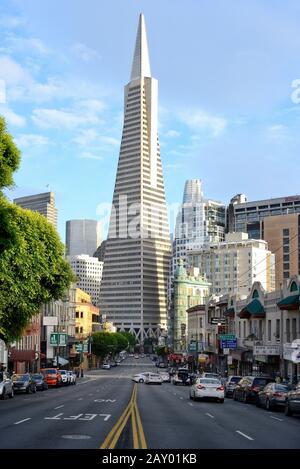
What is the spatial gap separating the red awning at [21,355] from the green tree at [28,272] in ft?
114

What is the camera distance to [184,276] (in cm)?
16950

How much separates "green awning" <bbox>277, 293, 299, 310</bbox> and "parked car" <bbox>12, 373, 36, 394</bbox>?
19984 millimetres

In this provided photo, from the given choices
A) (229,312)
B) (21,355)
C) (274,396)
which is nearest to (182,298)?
(229,312)

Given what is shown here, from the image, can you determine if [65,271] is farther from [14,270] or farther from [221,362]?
[221,362]

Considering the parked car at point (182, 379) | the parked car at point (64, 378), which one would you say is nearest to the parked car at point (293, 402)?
the parked car at point (64, 378)

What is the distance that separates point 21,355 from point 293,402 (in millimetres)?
51468

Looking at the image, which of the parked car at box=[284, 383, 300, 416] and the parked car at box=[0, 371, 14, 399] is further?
the parked car at box=[0, 371, 14, 399]

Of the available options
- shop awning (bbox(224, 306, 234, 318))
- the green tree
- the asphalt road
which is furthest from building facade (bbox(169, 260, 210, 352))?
the asphalt road

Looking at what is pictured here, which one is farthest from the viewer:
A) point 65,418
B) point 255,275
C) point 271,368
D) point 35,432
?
point 255,275

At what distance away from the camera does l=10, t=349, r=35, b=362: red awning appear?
248 ft

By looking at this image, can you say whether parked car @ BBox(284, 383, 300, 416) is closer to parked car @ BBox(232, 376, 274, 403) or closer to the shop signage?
parked car @ BBox(232, 376, 274, 403)

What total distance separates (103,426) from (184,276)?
486 feet

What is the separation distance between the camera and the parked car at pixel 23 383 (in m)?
48.8
